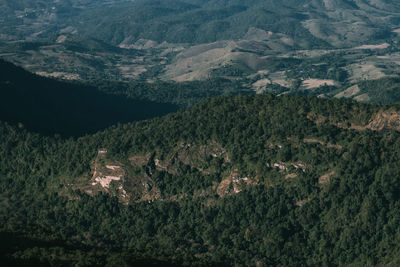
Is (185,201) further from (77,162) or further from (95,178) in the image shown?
(77,162)

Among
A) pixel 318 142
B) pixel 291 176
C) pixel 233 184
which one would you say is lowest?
pixel 233 184

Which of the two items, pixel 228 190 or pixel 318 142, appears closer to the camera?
pixel 318 142

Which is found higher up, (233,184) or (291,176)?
(291,176)

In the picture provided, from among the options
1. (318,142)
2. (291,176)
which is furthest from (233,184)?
(318,142)

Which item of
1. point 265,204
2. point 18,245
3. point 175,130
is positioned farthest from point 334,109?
Answer: point 18,245

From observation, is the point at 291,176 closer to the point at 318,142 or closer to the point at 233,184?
the point at 318,142

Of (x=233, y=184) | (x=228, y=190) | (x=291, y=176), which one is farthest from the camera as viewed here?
(x=233, y=184)

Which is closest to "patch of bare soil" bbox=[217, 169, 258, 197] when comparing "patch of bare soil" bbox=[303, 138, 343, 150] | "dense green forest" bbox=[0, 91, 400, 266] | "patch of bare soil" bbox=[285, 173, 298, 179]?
"dense green forest" bbox=[0, 91, 400, 266]

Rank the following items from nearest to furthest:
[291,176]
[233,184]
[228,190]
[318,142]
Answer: [291,176] < [318,142] < [228,190] < [233,184]

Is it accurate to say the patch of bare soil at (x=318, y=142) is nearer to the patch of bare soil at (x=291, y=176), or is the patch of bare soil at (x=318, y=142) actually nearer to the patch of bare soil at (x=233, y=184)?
the patch of bare soil at (x=291, y=176)

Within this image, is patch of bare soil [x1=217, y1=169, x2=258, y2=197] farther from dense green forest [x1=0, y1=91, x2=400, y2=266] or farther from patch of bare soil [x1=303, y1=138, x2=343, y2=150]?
patch of bare soil [x1=303, y1=138, x2=343, y2=150]
